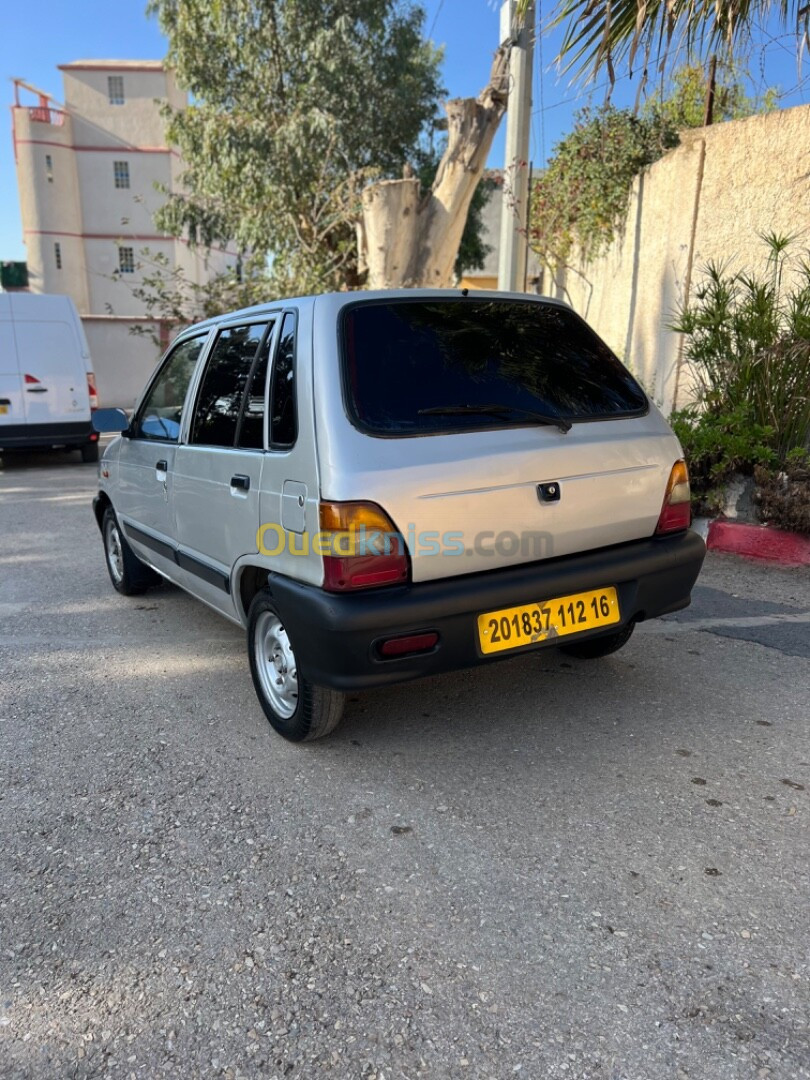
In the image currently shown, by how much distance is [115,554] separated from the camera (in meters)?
5.49

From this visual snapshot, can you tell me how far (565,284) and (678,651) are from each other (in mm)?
8843

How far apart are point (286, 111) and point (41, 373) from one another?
876 cm

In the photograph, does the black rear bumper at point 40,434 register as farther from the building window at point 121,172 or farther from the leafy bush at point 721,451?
the building window at point 121,172

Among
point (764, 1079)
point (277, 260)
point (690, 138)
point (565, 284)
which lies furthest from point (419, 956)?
point (277, 260)

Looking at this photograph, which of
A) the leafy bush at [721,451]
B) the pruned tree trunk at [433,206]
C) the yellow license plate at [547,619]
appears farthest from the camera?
the pruned tree trunk at [433,206]

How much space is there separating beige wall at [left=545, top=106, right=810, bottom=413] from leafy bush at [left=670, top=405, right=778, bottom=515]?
184 cm

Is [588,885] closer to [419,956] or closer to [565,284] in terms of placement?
[419,956]

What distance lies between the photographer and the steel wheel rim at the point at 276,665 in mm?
3186

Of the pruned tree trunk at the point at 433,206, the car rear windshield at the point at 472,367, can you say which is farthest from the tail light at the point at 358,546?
the pruned tree trunk at the point at 433,206

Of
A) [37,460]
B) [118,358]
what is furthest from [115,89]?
[37,460]

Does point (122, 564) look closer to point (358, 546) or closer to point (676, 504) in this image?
point (358, 546)

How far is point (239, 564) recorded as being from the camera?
3342 mm

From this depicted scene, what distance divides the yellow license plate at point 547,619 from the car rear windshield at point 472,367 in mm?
692

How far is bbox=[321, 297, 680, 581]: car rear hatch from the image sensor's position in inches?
107
